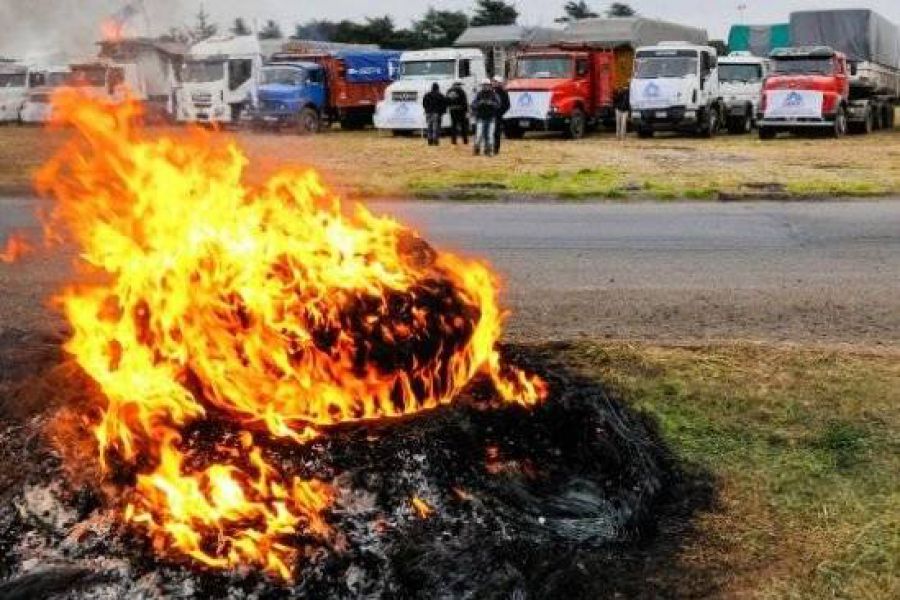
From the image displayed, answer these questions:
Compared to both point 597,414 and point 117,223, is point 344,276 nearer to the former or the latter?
point 117,223

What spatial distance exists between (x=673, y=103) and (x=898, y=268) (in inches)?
804

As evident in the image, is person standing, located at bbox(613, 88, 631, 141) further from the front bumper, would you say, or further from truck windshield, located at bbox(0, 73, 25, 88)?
truck windshield, located at bbox(0, 73, 25, 88)

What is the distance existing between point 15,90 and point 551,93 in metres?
19.2

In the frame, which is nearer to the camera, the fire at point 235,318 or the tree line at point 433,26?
the fire at point 235,318

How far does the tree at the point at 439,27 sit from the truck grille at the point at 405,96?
116ft

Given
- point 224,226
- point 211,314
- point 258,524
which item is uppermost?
point 224,226

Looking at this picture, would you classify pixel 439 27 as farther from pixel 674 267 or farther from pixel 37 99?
pixel 674 267

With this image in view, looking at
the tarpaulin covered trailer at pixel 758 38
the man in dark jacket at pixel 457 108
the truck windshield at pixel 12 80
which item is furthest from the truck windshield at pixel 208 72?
the tarpaulin covered trailer at pixel 758 38

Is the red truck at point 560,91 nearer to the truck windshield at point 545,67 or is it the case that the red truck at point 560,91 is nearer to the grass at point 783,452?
the truck windshield at point 545,67

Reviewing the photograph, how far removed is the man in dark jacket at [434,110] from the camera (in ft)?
91.6

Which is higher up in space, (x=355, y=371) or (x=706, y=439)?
(x=355, y=371)

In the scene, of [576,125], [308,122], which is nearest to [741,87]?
[576,125]

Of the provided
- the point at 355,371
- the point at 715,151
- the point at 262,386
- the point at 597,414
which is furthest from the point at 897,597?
the point at 715,151

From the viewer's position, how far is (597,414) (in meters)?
4.73
